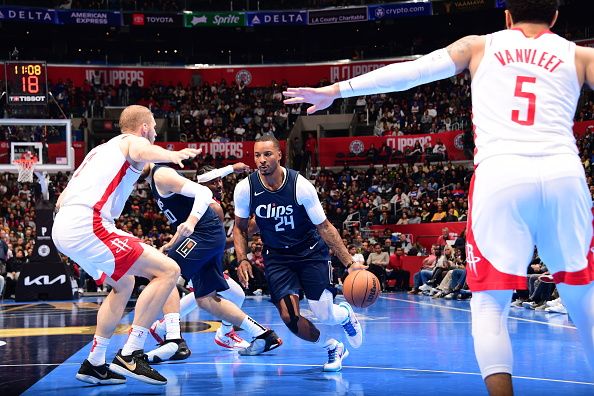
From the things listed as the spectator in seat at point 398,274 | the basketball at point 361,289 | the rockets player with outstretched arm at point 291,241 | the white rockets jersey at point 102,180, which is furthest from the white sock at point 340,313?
the spectator in seat at point 398,274

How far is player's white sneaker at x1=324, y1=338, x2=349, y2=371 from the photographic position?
659 cm

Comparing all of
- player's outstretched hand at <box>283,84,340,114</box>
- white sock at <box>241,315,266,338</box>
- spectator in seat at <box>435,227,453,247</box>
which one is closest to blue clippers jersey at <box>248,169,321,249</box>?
white sock at <box>241,315,266,338</box>

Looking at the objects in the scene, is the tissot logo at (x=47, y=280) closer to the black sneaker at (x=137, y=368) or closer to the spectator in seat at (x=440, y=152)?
the black sneaker at (x=137, y=368)

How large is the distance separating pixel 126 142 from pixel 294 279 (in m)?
1.95

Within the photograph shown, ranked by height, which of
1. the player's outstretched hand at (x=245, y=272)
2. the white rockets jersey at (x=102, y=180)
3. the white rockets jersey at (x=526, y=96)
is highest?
the white rockets jersey at (x=526, y=96)

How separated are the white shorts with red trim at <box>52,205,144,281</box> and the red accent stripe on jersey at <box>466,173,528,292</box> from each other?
3.17 metres

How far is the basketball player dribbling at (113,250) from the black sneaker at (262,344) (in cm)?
162

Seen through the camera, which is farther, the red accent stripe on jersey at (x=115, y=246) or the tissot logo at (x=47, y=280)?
the tissot logo at (x=47, y=280)

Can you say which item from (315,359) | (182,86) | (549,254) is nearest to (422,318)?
(315,359)

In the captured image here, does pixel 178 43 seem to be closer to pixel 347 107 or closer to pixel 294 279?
pixel 347 107

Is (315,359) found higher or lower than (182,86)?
lower

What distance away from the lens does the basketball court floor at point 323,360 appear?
19.0 ft

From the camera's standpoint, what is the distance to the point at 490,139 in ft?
12.0

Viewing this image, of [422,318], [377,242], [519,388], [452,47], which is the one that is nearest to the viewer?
[452,47]
